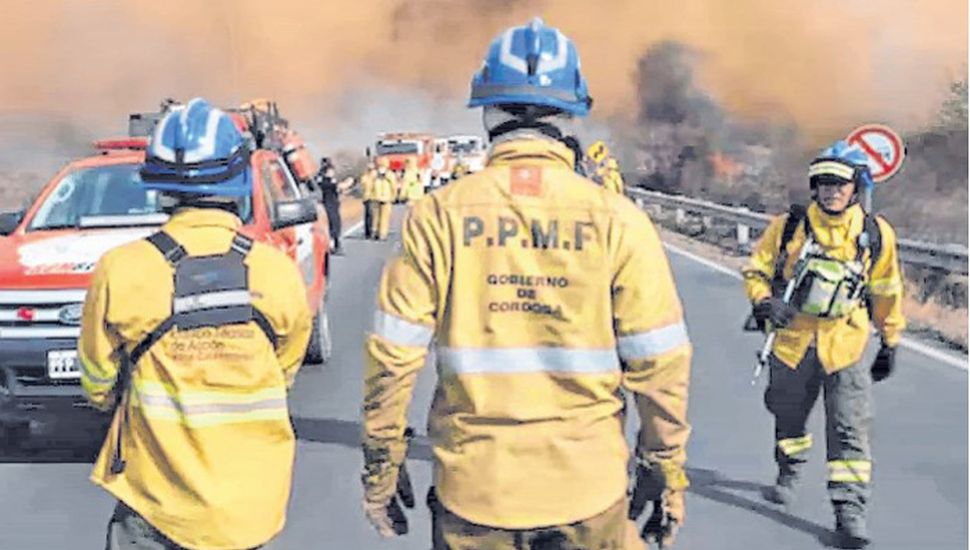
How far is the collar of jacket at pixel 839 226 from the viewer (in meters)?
6.38

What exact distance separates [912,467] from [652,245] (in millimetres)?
4853

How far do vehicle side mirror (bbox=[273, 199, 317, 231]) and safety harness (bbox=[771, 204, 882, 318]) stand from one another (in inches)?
127

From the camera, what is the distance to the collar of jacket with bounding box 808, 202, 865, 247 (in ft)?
20.9

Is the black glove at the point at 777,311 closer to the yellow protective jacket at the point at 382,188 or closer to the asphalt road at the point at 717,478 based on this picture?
the asphalt road at the point at 717,478

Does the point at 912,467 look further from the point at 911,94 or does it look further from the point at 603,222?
the point at 911,94

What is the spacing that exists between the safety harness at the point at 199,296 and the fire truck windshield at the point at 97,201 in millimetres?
5384

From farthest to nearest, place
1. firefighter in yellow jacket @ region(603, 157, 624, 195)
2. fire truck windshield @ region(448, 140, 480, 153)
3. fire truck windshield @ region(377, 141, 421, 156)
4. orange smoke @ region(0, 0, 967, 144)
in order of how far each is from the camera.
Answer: fire truck windshield @ region(448, 140, 480, 153) < fire truck windshield @ region(377, 141, 421, 156) < orange smoke @ region(0, 0, 967, 144) < firefighter in yellow jacket @ region(603, 157, 624, 195)

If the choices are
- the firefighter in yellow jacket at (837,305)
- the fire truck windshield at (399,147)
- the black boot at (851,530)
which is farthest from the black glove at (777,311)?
the fire truck windshield at (399,147)

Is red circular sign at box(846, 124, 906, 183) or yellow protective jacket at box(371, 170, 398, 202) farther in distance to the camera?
yellow protective jacket at box(371, 170, 398, 202)

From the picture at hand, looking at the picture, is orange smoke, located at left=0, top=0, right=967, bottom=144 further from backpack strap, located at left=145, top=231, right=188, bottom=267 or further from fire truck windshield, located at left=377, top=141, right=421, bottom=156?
backpack strap, located at left=145, top=231, right=188, bottom=267

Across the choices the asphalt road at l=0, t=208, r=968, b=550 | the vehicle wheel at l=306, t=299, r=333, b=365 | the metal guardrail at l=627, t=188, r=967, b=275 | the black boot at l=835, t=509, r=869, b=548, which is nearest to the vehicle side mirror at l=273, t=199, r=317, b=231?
the asphalt road at l=0, t=208, r=968, b=550

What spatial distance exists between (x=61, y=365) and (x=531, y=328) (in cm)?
482

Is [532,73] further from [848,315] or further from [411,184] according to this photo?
[411,184]

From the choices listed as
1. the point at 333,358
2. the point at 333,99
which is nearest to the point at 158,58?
the point at 333,99
